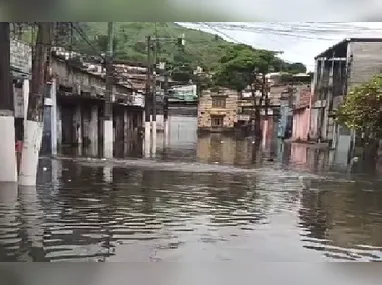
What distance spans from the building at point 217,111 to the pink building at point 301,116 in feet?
1.17

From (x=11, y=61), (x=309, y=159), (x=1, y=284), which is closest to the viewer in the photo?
(x=1, y=284)

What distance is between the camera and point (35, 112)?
256 centimetres

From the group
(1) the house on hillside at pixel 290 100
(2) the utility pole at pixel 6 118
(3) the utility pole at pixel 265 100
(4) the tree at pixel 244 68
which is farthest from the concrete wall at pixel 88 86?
(1) the house on hillside at pixel 290 100

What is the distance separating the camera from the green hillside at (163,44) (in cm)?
247

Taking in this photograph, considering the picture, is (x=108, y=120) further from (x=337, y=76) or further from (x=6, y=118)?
(x=337, y=76)

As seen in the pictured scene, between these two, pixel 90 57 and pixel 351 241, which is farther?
pixel 90 57

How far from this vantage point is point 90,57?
103 inches

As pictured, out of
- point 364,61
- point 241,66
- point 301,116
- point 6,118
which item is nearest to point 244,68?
point 241,66

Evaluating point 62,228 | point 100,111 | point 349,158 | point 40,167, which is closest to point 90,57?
point 100,111

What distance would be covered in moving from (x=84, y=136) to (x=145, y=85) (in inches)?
18.9

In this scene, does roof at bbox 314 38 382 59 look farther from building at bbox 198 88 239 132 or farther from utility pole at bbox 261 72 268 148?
building at bbox 198 88 239 132

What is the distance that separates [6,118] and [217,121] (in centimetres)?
121

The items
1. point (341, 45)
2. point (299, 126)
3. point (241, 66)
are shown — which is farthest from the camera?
point (299, 126)
